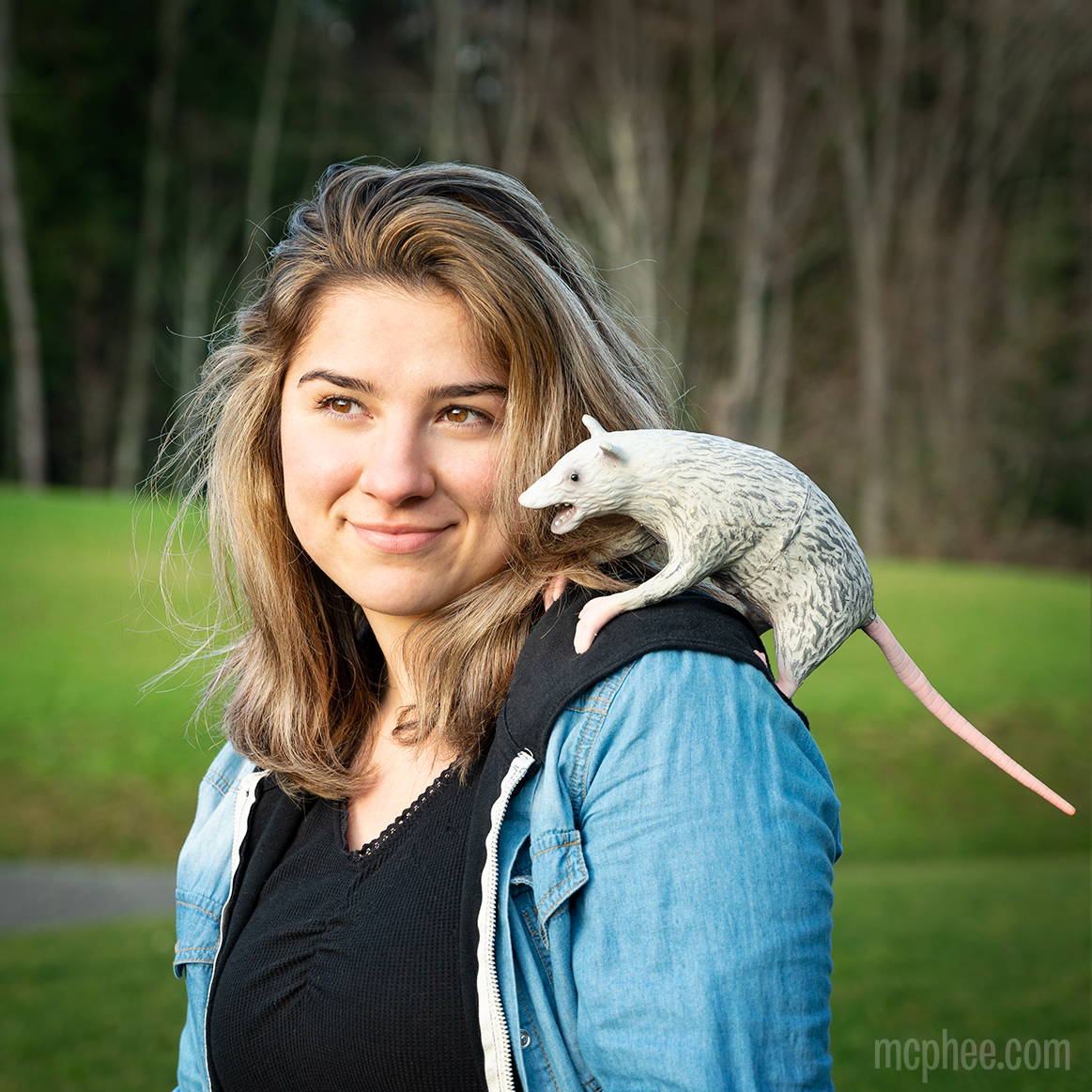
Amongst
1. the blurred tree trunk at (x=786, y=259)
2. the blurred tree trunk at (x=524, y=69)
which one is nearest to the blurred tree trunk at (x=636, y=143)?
the blurred tree trunk at (x=524, y=69)

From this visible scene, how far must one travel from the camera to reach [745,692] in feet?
3.14

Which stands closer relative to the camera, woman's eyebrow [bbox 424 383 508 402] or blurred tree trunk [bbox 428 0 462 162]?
woman's eyebrow [bbox 424 383 508 402]

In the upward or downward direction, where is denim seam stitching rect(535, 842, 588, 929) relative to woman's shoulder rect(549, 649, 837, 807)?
downward

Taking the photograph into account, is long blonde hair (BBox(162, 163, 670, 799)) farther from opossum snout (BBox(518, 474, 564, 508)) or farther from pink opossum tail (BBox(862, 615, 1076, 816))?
pink opossum tail (BBox(862, 615, 1076, 816))

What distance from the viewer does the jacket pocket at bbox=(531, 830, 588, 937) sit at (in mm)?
952

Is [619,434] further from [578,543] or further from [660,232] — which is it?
[660,232]

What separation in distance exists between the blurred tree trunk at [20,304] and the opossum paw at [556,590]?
42.1 feet

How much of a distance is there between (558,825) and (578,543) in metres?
0.34

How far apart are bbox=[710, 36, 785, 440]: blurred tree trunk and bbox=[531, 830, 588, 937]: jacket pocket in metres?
11.3

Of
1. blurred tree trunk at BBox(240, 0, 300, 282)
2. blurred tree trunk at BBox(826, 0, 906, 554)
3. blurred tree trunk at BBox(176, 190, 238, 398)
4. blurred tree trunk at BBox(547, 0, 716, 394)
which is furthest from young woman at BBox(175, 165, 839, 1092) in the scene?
blurred tree trunk at BBox(176, 190, 238, 398)

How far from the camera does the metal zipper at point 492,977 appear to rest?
3.22 ft

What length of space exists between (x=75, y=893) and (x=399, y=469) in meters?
4.64

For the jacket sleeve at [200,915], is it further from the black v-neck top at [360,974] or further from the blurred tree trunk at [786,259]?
the blurred tree trunk at [786,259]

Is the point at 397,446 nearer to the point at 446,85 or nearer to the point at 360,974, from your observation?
the point at 360,974
